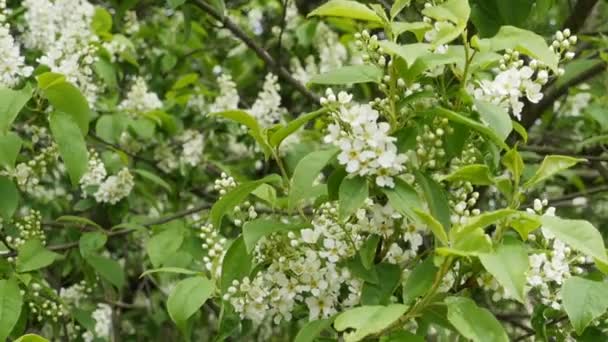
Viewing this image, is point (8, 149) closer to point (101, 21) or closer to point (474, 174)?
point (474, 174)

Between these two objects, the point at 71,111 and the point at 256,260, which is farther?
the point at 71,111

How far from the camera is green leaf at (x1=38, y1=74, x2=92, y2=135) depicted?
2.47 m

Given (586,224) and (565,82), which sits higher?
(586,224)

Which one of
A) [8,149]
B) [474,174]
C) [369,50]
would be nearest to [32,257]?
[8,149]

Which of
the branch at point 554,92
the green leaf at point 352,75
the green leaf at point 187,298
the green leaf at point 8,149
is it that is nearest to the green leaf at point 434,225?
the green leaf at point 352,75

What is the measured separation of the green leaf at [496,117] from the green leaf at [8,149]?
3.90ft

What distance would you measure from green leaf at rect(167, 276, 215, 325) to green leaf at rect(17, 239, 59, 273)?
26.3 inches

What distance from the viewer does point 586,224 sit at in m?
1.72

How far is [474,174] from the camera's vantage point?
6.22 feet

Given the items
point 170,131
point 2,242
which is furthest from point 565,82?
point 2,242

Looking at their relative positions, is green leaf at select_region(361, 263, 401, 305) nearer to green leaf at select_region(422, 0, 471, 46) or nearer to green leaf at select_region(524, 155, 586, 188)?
green leaf at select_region(524, 155, 586, 188)

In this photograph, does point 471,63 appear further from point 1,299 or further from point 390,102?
point 1,299

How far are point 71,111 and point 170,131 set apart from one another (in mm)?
1789

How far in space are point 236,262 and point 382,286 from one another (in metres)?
0.35
